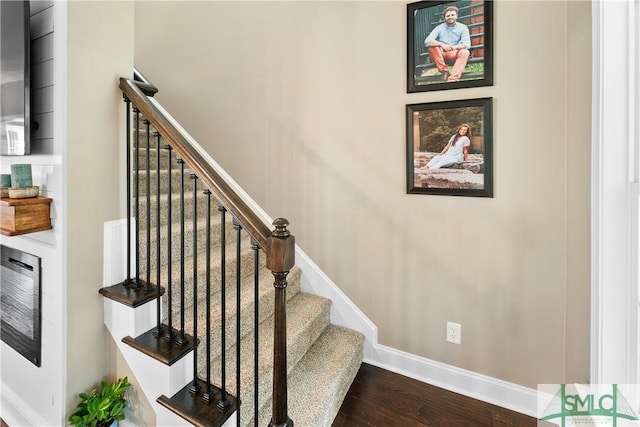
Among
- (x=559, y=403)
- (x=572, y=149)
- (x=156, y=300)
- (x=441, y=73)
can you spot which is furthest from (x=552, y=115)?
(x=156, y=300)

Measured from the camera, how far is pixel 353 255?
2291 millimetres

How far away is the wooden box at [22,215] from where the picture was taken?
4.31ft

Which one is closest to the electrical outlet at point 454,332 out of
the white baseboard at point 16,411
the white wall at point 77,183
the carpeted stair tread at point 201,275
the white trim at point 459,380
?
the white trim at point 459,380

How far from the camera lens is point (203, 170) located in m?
1.26

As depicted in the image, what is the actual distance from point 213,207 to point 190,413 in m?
1.75

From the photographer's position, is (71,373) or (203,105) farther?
(203,105)

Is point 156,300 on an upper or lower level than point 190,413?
upper

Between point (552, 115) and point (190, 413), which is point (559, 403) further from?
point (190, 413)

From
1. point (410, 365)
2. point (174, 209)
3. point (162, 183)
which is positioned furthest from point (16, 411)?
point (410, 365)

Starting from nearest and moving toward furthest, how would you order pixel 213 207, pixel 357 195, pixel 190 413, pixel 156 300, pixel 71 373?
pixel 190 413 < pixel 71 373 < pixel 156 300 < pixel 357 195 < pixel 213 207

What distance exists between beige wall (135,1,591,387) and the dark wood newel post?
1.17 m

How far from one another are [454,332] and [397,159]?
1197 millimetres

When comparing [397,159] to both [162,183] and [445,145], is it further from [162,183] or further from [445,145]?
[162,183]

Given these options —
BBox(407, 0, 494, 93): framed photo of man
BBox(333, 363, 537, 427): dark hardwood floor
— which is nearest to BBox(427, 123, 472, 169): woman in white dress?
BBox(407, 0, 494, 93): framed photo of man
